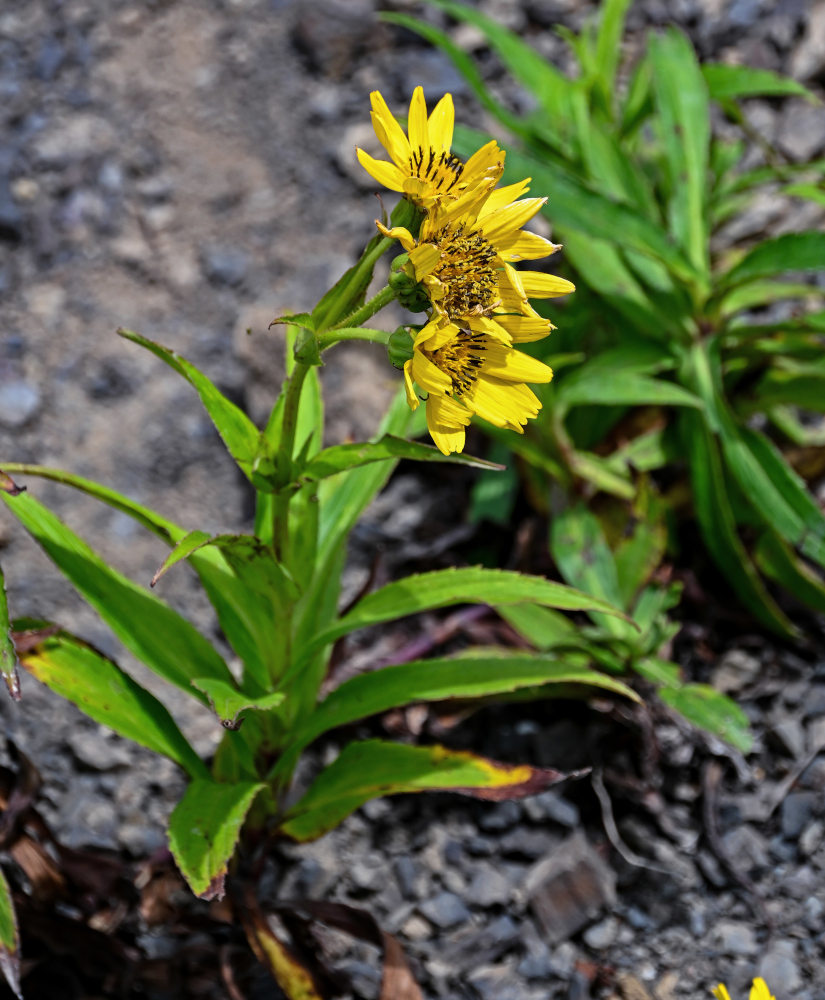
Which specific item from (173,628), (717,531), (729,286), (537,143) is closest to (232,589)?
(173,628)

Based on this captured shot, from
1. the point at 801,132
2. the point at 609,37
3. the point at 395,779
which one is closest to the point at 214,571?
the point at 395,779

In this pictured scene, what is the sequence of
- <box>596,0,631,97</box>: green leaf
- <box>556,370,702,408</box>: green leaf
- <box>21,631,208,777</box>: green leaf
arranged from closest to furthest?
<box>21,631,208,777</box>: green leaf < <box>556,370,702,408</box>: green leaf < <box>596,0,631,97</box>: green leaf

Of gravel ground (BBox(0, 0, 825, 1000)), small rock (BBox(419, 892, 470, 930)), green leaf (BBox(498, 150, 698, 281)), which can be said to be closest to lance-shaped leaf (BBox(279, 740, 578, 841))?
gravel ground (BBox(0, 0, 825, 1000))

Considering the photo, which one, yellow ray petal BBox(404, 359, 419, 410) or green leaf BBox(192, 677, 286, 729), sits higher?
yellow ray petal BBox(404, 359, 419, 410)

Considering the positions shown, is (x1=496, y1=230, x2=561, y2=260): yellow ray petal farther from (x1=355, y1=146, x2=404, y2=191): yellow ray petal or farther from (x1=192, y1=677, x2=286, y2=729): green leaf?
(x1=192, y1=677, x2=286, y2=729): green leaf

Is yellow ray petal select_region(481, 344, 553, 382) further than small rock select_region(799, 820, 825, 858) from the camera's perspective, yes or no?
No

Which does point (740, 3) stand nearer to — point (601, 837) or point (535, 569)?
point (535, 569)

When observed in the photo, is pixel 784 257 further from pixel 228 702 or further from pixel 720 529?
pixel 228 702
